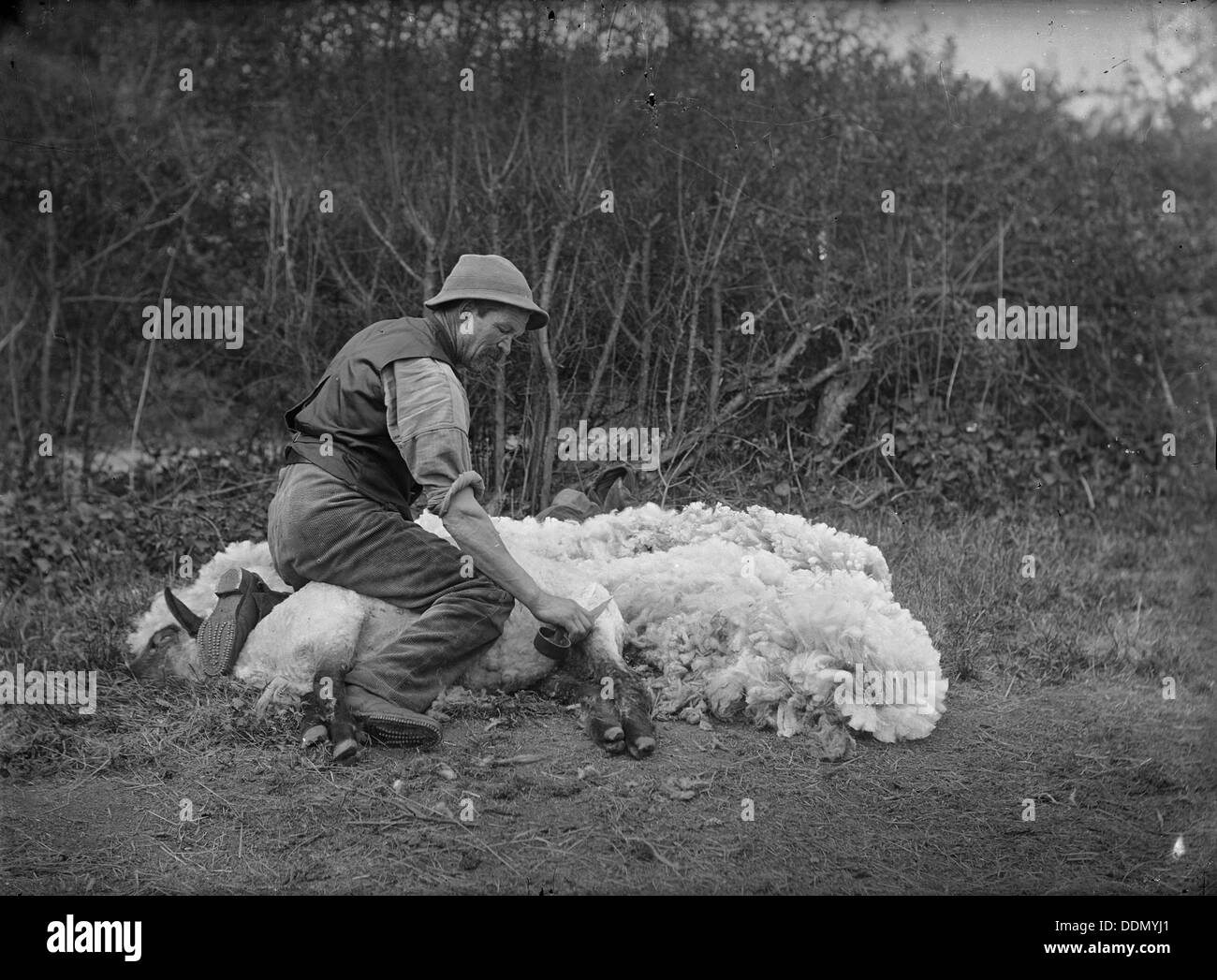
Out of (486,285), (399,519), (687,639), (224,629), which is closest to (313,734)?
(224,629)

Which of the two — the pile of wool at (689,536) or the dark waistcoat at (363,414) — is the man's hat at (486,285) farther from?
the pile of wool at (689,536)

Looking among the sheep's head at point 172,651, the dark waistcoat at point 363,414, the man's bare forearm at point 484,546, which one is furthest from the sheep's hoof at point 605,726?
the sheep's head at point 172,651

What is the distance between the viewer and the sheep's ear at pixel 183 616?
4.21 m

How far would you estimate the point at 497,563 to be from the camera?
12.4 feet

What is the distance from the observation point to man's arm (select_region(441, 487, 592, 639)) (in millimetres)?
3732

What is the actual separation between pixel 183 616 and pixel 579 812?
5.57 feet

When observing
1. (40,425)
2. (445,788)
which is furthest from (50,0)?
(445,788)

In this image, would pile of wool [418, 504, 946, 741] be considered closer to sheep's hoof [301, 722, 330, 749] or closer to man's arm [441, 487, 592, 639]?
man's arm [441, 487, 592, 639]

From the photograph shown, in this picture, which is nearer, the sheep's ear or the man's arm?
the man's arm

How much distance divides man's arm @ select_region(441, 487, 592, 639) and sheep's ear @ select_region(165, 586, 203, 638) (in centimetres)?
110

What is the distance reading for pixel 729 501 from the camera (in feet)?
17.0

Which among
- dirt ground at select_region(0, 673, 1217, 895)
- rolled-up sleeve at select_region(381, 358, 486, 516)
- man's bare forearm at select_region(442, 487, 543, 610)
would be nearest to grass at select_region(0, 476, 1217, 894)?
dirt ground at select_region(0, 673, 1217, 895)
